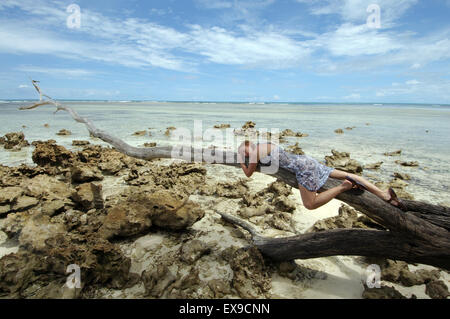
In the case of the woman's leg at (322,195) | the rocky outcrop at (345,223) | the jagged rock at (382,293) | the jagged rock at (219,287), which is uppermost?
the woman's leg at (322,195)

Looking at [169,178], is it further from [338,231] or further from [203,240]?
[338,231]

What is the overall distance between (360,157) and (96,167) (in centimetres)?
1057

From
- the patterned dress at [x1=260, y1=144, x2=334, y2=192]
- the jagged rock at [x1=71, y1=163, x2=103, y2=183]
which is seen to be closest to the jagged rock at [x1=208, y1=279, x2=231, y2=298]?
the patterned dress at [x1=260, y1=144, x2=334, y2=192]

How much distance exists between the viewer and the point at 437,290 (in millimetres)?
2992

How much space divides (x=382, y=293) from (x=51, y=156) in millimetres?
8455

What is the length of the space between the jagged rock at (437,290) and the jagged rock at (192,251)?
2.93 metres

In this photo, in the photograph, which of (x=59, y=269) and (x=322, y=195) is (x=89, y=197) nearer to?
(x=59, y=269)

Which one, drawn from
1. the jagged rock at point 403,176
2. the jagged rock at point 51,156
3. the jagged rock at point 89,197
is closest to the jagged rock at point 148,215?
the jagged rock at point 89,197

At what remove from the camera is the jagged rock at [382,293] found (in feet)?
9.32

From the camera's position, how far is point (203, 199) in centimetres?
591

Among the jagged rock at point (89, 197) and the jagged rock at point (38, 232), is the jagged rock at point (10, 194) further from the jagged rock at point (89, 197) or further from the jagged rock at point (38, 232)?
the jagged rock at point (38, 232)

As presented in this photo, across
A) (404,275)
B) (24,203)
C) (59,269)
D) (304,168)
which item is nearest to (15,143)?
(24,203)

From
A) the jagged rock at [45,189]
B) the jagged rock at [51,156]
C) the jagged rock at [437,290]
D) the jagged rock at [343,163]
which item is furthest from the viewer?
the jagged rock at [343,163]

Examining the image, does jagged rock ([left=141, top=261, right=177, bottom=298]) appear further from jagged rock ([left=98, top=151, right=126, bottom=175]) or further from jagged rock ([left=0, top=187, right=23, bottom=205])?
jagged rock ([left=98, top=151, right=126, bottom=175])
